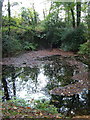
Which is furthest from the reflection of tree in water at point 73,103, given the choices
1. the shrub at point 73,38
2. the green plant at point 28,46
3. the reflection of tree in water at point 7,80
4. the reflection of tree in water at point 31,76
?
the green plant at point 28,46

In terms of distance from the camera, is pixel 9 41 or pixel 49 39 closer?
pixel 9 41

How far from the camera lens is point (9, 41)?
34.7ft

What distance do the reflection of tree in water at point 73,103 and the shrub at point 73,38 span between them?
27.4 feet

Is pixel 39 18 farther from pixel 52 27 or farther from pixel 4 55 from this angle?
pixel 4 55

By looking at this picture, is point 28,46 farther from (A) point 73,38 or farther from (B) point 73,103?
(B) point 73,103

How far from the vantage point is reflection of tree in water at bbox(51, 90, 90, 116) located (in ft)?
12.0

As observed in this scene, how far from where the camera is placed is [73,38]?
1298 centimetres

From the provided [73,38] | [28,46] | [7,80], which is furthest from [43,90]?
[28,46]

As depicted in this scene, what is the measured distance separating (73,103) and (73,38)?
9.56 meters

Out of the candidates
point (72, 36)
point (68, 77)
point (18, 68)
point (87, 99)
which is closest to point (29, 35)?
point (72, 36)

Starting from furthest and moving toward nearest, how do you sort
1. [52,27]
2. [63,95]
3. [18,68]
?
1. [52,27]
2. [18,68]
3. [63,95]

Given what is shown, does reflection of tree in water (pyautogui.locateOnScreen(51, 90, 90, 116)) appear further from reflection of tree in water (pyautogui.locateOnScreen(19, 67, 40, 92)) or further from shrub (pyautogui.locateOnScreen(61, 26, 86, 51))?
shrub (pyautogui.locateOnScreen(61, 26, 86, 51))

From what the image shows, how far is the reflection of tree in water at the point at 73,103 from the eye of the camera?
3.65 meters

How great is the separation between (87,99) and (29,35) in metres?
12.1
